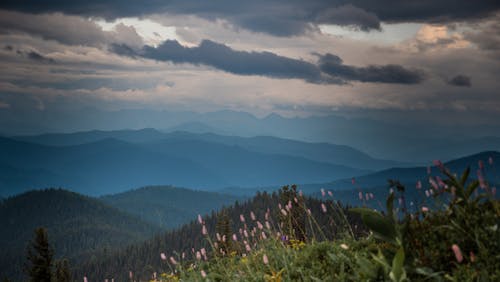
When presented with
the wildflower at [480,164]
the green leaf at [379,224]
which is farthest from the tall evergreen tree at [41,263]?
the wildflower at [480,164]

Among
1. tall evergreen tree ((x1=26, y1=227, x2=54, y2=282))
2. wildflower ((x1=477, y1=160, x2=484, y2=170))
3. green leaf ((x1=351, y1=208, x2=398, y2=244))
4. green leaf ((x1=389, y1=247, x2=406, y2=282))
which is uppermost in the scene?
wildflower ((x1=477, y1=160, x2=484, y2=170))

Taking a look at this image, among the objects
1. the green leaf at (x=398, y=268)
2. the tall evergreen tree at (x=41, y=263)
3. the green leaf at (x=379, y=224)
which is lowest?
the tall evergreen tree at (x=41, y=263)

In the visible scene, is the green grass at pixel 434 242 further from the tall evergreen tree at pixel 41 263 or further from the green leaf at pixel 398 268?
the tall evergreen tree at pixel 41 263

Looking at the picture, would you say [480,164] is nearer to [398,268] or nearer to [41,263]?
[398,268]

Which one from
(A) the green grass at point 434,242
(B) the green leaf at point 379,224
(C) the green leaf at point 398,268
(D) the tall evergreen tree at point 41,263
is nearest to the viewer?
(C) the green leaf at point 398,268

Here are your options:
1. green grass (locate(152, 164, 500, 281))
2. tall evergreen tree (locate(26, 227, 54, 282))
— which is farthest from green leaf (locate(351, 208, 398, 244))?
tall evergreen tree (locate(26, 227, 54, 282))

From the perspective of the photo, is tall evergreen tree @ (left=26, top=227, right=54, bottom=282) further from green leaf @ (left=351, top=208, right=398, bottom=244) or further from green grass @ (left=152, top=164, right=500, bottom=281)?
green leaf @ (left=351, top=208, right=398, bottom=244)

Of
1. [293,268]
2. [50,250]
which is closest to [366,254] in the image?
[293,268]

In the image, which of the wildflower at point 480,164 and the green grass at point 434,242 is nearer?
the green grass at point 434,242

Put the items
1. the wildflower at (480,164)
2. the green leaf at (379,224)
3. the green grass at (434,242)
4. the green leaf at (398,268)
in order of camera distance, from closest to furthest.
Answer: the green leaf at (398,268)
the green grass at (434,242)
the wildflower at (480,164)
the green leaf at (379,224)

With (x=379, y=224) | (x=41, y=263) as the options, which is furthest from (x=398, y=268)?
(x=41, y=263)

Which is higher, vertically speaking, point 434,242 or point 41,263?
point 434,242

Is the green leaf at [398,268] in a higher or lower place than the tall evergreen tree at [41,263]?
higher

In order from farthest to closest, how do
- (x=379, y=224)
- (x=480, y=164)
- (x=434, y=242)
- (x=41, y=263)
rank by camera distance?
1. (x=41, y=263)
2. (x=434, y=242)
3. (x=379, y=224)
4. (x=480, y=164)
